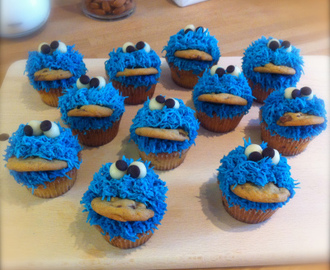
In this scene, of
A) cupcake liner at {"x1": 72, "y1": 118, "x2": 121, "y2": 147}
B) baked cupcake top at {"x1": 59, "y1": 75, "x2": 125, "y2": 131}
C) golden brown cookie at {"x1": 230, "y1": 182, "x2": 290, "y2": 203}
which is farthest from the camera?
cupcake liner at {"x1": 72, "y1": 118, "x2": 121, "y2": 147}

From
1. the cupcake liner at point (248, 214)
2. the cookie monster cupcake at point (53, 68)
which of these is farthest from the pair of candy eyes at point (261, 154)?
the cookie monster cupcake at point (53, 68)

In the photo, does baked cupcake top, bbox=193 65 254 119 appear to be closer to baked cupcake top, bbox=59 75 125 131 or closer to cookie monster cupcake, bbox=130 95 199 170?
cookie monster cupcake, bbox=130 95 199 170

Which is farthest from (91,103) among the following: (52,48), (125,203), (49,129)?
(125,203)

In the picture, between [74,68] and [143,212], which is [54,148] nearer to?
[143,212]

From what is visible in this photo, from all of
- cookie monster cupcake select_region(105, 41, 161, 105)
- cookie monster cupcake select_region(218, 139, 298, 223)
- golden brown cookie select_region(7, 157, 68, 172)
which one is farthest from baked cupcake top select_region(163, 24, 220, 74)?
golden brown cookie select_region(7, 157, 68, 172)

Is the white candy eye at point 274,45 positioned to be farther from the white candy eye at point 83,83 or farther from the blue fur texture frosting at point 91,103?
the white candy eye at point 83,83

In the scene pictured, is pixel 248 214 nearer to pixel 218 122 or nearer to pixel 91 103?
pixel 218 122

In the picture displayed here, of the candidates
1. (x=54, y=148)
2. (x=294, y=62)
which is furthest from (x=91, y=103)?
(x=294, y=62)
